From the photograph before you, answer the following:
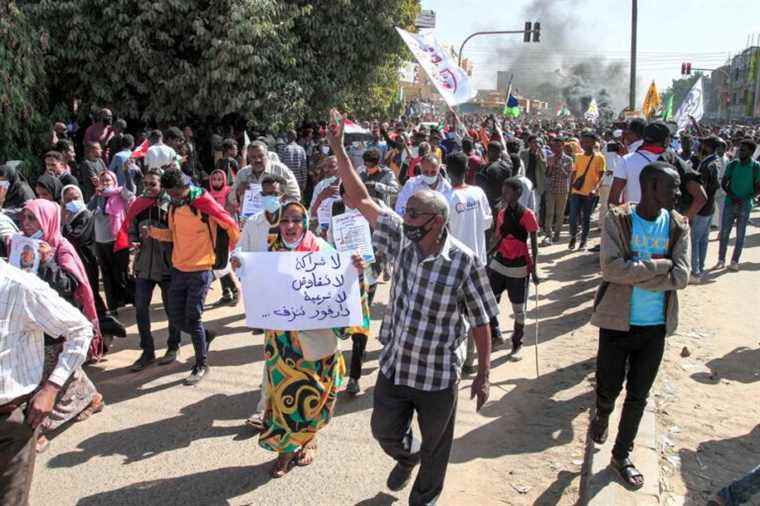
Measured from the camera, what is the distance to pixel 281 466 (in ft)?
13.9

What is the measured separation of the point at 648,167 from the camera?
13.0 ft

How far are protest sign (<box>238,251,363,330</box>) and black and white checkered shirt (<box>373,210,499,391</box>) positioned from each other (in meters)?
0.67

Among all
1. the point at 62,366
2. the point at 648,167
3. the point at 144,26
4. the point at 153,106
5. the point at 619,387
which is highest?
the point at 144,26

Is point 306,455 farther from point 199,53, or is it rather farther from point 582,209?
point 199,53

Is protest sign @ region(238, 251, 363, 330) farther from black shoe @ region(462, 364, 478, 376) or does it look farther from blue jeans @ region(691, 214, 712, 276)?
blue jeans @ region(691, 214, 712, 276)

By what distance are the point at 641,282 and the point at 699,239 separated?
6362mm

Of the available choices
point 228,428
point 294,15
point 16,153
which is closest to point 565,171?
point 294,15

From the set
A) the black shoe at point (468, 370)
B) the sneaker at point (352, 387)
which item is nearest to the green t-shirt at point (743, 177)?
the black shoe at point (468, 370)

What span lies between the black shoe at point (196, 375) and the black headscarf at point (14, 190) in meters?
3.00

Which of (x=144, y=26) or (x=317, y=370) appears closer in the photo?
(x=317, y=370)

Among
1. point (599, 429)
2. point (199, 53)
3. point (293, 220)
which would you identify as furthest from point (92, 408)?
point (199, 53)

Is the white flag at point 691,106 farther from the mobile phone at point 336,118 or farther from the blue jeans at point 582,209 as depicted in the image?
the mobile phone at point 336,118

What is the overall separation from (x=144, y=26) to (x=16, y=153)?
388 cm

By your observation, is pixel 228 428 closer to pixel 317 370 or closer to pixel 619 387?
pixel 317 370
